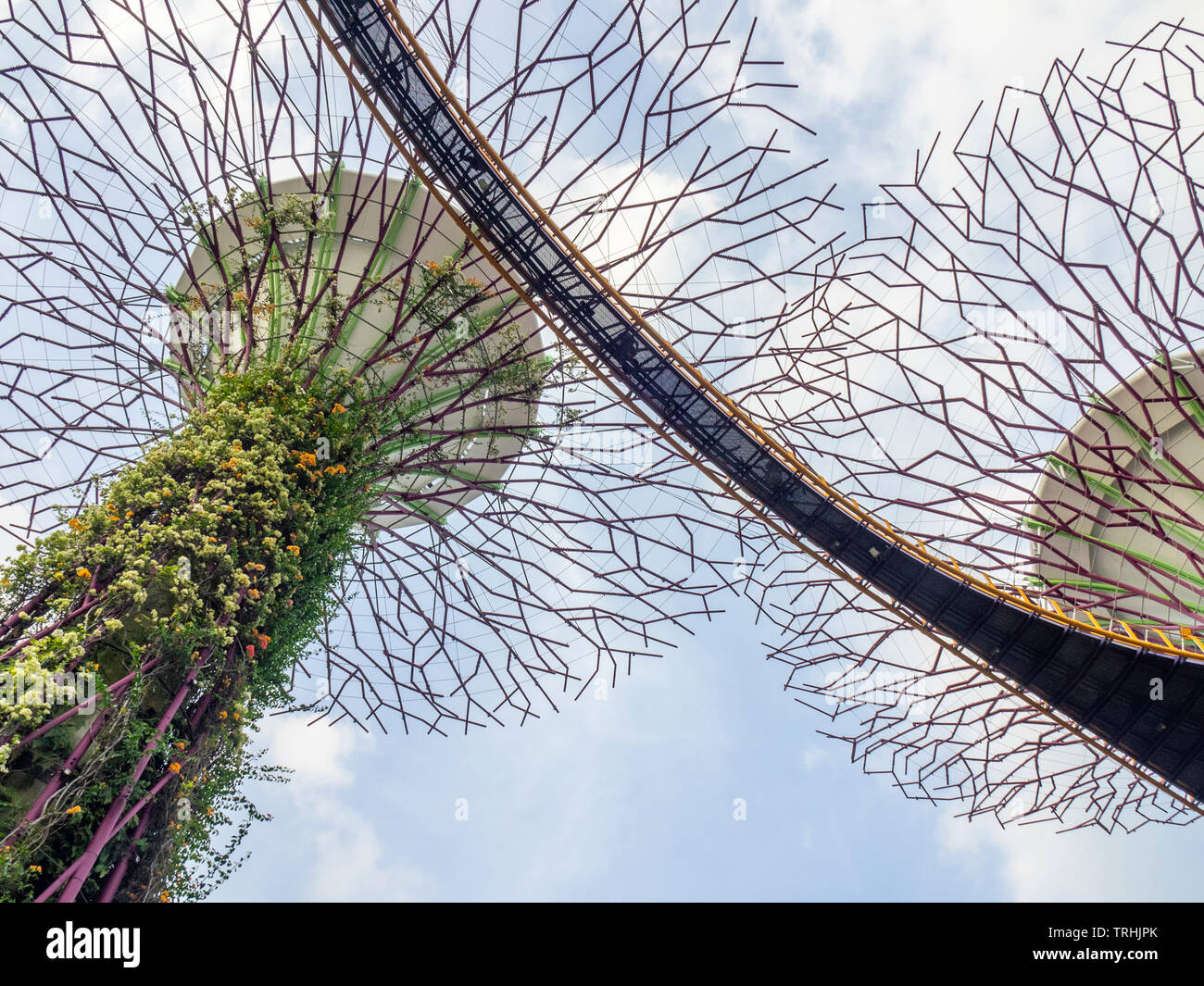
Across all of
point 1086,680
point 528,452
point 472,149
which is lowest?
point 1086,680

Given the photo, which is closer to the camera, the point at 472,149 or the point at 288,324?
the point at 472,149

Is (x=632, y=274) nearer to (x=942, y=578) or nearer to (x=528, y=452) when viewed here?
(x=528, y=452)

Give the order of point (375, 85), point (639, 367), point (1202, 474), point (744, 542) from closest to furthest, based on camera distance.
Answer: point (375, 85), point (639, 367), point (1202, 474), point (744, 542)

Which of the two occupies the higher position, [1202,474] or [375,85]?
[375,85]

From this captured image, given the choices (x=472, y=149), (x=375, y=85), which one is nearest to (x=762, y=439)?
(x=472, y=149)

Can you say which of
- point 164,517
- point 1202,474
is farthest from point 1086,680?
point 164,517

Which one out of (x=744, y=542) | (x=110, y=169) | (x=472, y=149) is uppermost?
(x=110, y=169)

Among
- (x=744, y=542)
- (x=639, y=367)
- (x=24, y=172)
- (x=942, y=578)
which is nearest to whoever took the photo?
(x=639, y=367)

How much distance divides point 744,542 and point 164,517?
502 inches

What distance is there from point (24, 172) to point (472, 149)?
38.0 feet

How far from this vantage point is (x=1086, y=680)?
1444 cm

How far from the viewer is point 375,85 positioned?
1209 centimetres

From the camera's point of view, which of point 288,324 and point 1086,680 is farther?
point 288,324

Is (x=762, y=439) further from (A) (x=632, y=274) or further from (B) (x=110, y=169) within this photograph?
(B) (x=110, y=169)
